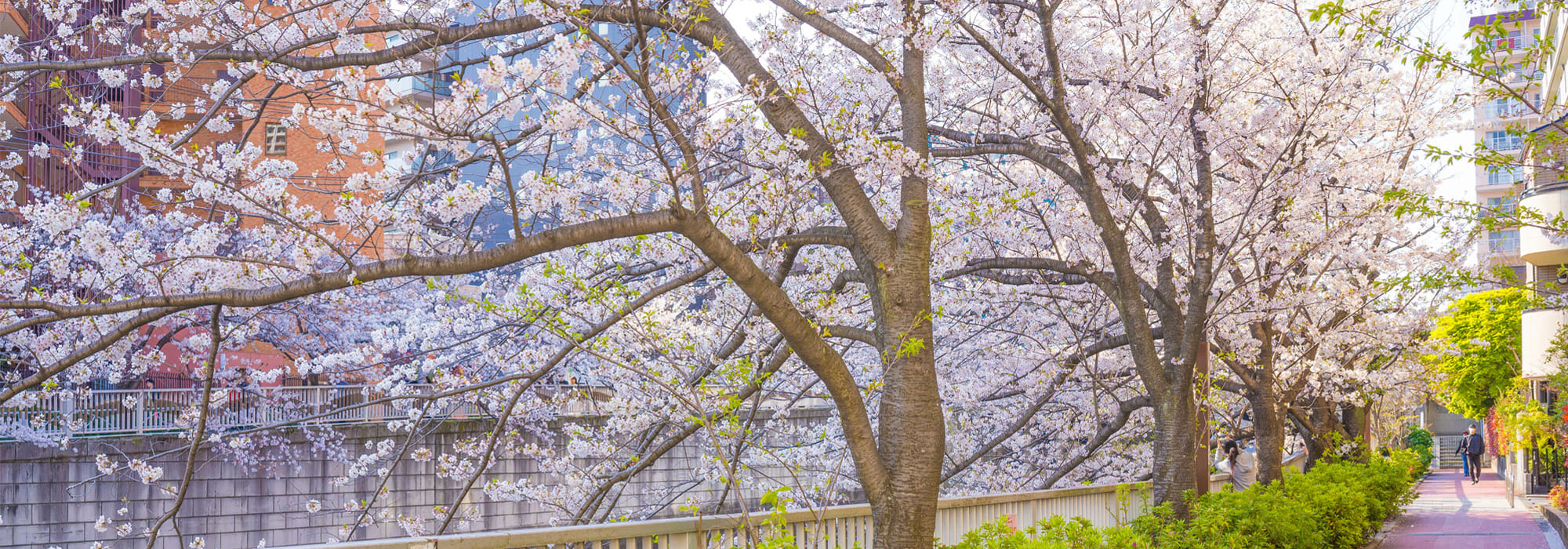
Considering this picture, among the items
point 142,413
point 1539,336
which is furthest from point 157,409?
point 1539,336

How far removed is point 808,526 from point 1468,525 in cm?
1478

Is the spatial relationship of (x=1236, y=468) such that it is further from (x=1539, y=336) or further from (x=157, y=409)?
(x=157, y=409)

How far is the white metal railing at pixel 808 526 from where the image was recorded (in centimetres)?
405

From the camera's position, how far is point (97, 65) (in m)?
4.93

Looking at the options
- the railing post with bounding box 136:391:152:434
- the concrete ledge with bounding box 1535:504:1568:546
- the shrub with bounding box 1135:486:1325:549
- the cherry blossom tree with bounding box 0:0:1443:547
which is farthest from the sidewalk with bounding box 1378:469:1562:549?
the railing post with bounding box 136:391:152:434

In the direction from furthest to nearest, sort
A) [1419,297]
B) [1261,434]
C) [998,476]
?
[1419,297], [998,476], [1261,434]

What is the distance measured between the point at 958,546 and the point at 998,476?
8.95 metres

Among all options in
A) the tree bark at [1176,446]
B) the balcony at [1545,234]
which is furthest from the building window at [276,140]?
the balcony at [1545,234]

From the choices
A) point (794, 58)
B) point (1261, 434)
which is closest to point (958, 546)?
point (794, 58)

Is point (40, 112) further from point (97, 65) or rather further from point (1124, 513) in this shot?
point (1124, 513)

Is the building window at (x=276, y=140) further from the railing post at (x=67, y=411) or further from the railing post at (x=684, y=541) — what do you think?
the railing post at (x=684, y=541)

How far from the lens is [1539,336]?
2172 centimetres

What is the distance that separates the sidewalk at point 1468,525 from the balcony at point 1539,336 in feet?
8.94

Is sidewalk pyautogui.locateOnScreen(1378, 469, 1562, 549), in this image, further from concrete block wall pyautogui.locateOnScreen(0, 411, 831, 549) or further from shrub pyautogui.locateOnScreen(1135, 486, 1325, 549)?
concrete block wall pyautogui.locateOnScreen(0, 411, 831, 549)
